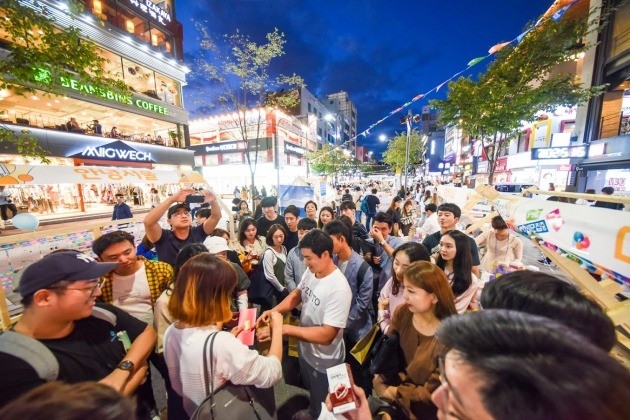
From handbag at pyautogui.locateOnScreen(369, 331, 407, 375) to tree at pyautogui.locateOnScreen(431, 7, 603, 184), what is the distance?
31.1 ft

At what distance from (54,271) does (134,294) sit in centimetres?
121

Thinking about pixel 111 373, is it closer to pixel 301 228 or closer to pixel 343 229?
pixel 343 229

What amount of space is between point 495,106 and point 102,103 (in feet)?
70.1

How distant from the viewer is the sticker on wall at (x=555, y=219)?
1717mm

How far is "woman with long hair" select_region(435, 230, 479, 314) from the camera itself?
2.78 meters

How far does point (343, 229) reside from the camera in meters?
3.14

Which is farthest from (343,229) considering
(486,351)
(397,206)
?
(397,206)

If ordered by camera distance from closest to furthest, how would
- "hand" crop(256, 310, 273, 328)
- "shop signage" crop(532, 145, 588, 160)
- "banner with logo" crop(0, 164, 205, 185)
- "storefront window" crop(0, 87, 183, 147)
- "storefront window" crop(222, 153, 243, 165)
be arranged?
"hand" crop(256, 310, 273, 328)
"banner with logo" crop(0, 164, 205, 185)
"storefront window" crop(0, 87, 183, 147)
"shop signage" crop(532, 145, 588, 160)
"storefront window" crop(222, 153, 243, 165)

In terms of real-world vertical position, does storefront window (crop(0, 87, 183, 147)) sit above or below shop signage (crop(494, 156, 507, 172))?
above

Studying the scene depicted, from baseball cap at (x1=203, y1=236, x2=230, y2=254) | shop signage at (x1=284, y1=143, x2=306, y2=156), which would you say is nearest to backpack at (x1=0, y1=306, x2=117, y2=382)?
baseball cap at (x1=203, y1=236, x2=230, y2=254)

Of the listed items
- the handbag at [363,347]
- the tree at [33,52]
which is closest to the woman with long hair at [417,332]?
the handbag at [363,347]

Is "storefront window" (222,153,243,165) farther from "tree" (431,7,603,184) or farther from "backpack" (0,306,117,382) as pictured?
"backpack" (0,306,117,382)

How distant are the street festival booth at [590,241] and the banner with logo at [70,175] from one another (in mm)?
4320

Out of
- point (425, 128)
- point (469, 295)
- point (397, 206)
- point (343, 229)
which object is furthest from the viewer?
point (425, 128)
